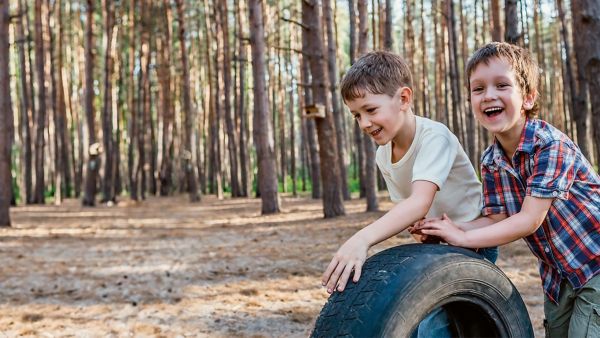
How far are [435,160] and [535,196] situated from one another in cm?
36

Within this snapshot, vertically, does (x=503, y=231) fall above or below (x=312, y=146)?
below

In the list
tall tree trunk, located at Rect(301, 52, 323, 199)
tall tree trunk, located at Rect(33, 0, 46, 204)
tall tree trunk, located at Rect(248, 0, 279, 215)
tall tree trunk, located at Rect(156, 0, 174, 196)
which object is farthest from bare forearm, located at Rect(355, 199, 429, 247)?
tall tree trunk, located at Rect(156, 0, 174, 196)

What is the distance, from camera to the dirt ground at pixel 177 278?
4.43 m

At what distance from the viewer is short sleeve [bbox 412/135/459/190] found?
2.02m

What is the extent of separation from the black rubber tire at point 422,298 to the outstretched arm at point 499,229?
0.19 ft

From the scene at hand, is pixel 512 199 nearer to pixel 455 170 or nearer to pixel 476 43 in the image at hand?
pixel 455 170

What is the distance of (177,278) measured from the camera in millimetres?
6191

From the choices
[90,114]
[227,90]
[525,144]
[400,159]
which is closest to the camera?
[525,144]

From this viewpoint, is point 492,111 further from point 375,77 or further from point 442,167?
point 375,77

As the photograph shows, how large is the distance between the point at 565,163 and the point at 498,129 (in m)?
0.25

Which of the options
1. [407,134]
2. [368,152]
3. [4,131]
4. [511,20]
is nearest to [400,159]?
[407,134]

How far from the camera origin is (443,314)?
2.19 m

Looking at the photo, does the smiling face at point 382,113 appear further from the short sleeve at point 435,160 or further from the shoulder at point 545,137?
the shoulder at point 545,137

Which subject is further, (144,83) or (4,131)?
(144,83)
